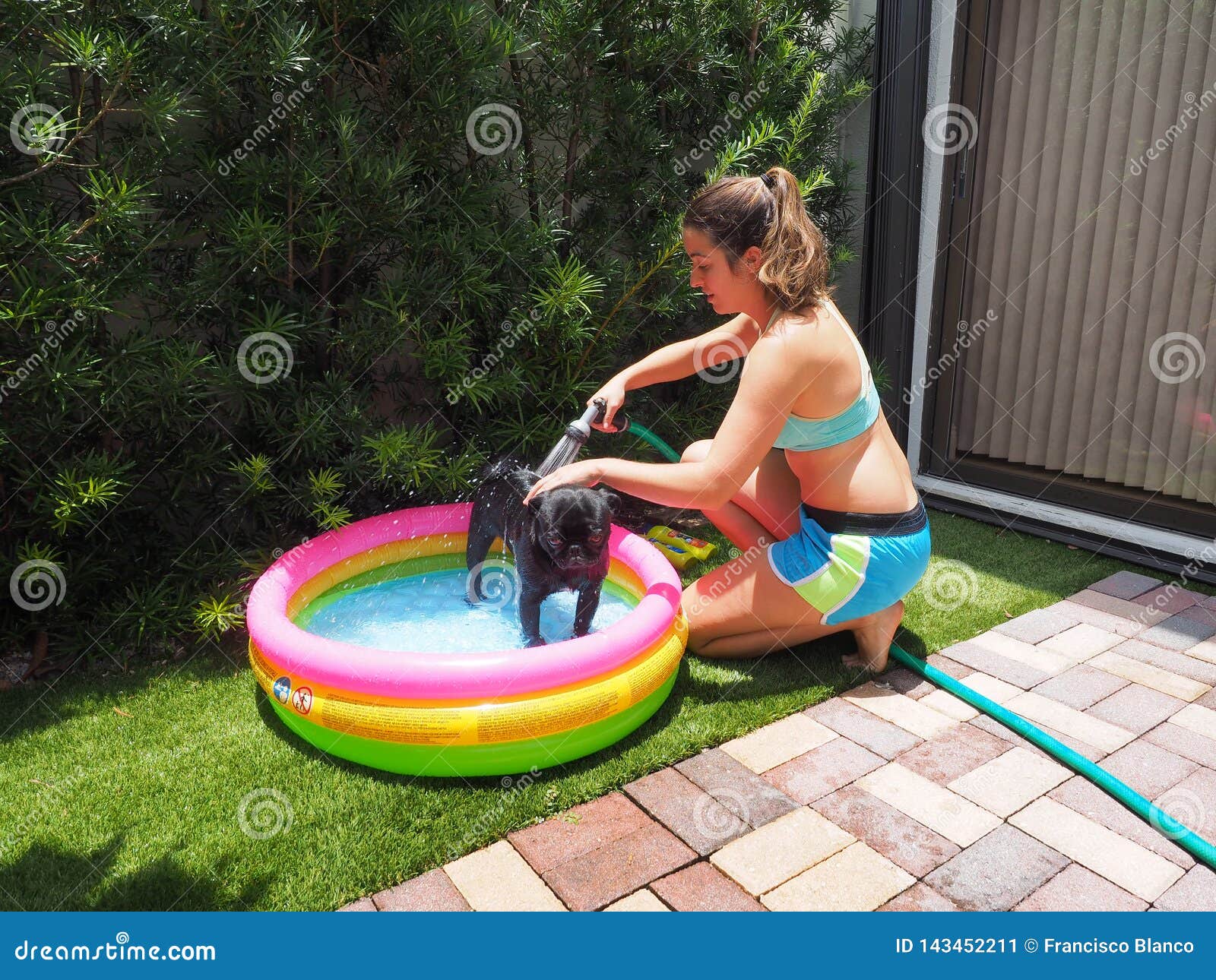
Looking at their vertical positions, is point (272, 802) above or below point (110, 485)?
below

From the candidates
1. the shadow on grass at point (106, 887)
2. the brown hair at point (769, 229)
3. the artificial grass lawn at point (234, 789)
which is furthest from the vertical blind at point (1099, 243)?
the shadow on grass at point (106, 887)

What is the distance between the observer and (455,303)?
3924mm

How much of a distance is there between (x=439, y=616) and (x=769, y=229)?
2.16 m

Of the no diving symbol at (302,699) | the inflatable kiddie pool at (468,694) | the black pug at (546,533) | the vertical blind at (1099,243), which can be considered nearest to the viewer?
the inflatable kiddie pool at (468,694)

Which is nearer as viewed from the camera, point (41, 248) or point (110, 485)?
point (41, 248)

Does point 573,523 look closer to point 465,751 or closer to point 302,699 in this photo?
point 465,751

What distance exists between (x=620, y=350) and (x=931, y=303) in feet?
7.08

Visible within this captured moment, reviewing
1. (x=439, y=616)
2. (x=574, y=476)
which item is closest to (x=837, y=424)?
(x=574, y=476)

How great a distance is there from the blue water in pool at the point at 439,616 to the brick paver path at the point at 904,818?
102 centimetres

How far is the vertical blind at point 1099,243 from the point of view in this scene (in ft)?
15.0

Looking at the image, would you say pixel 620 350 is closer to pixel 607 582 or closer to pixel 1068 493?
pixel 607 582

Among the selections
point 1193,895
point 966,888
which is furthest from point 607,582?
point 1193,895

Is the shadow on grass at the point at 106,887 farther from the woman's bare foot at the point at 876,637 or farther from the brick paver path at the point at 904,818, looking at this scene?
the woman's bare foot at the point at 876,637

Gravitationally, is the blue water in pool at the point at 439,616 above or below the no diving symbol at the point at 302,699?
below
